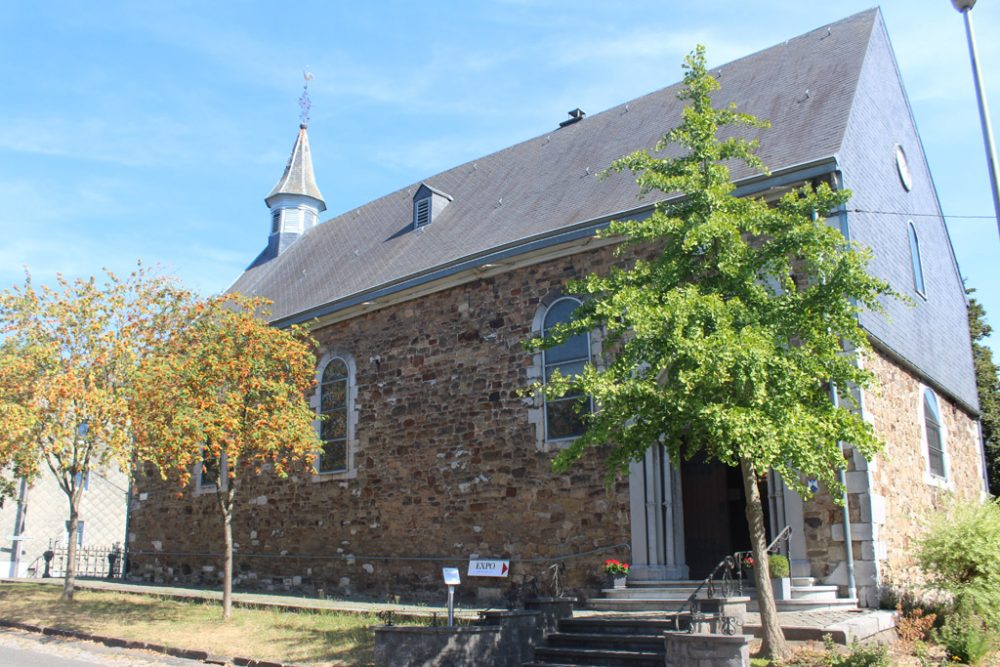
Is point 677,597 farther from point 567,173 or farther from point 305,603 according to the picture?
point 567,173

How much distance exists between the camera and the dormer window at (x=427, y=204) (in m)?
18.9

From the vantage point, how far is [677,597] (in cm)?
1090

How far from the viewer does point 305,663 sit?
31.9 feet

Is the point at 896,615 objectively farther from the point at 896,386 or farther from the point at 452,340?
the point at 452,340

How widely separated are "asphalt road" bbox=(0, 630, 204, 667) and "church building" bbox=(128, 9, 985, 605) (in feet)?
15.4

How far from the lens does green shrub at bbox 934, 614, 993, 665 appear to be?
8922 millimetres

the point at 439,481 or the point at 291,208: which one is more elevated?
the point at 291,208

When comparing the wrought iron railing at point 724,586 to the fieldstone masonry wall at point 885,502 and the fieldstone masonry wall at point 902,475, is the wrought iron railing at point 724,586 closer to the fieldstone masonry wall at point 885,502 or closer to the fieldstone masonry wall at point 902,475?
the fieldstone masonry wall at point 885,502

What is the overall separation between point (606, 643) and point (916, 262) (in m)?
9.00

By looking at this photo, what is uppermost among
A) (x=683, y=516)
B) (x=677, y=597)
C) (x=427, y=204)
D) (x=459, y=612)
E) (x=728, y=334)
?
(x=427, y=204)

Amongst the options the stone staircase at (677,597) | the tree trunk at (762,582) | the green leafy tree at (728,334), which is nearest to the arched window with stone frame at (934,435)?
the stone staircase at (677,597)

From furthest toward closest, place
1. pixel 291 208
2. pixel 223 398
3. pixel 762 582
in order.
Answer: pixel 291 208 < pixel 223 398 < pixel 762 582

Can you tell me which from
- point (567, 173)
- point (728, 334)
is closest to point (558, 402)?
point (567, 173)

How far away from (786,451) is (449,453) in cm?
743
